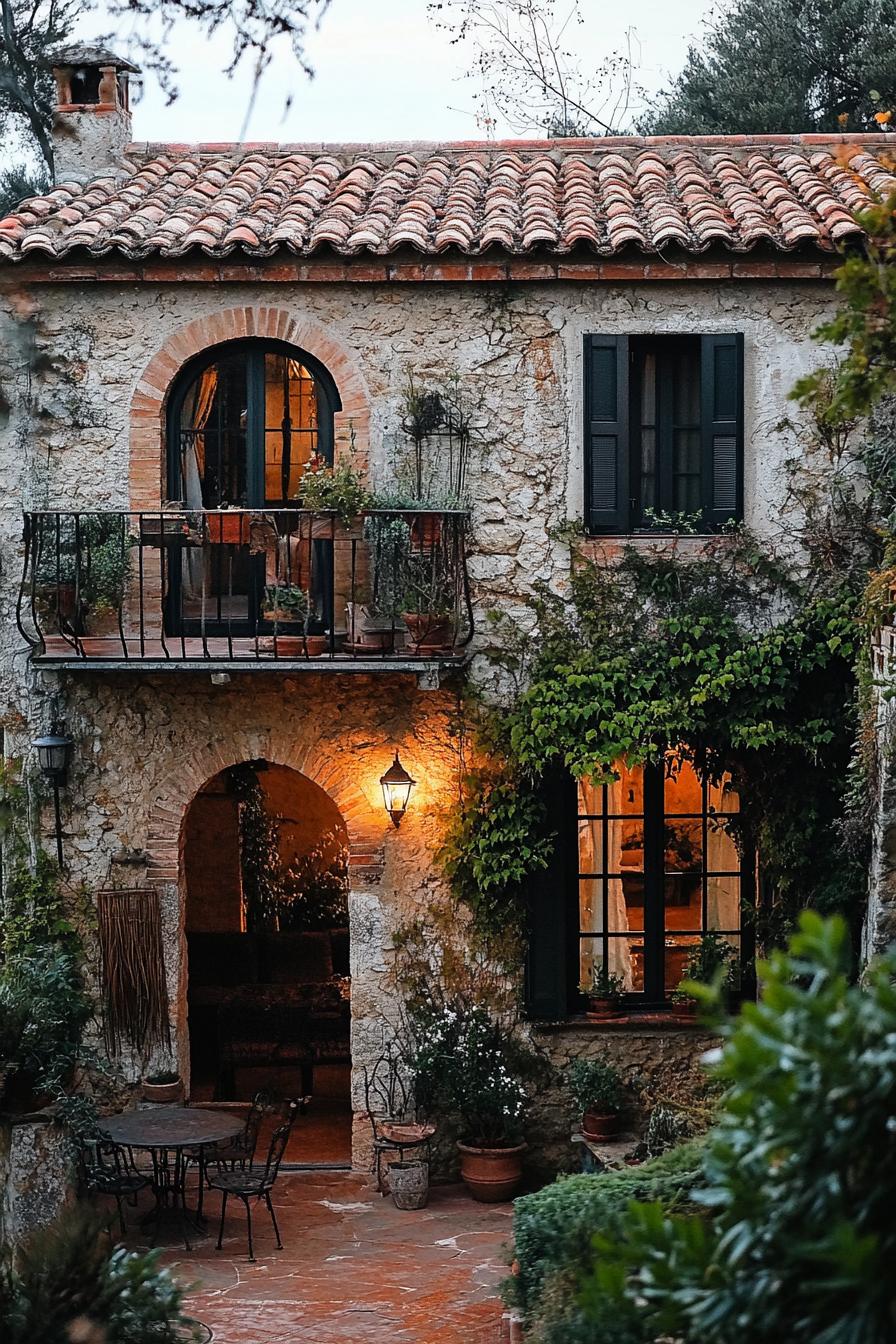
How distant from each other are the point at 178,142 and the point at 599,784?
21.2ft

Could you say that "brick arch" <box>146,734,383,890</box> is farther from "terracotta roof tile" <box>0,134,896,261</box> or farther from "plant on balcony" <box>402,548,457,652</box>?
"terracotta roof tile" <box>0,134,896,261</box>

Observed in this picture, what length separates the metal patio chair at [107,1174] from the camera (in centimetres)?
976

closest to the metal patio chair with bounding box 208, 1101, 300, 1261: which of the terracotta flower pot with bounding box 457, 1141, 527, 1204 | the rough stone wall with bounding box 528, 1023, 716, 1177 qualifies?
the terracotta flower pot with bounding box 457, 1141, 527, 1204

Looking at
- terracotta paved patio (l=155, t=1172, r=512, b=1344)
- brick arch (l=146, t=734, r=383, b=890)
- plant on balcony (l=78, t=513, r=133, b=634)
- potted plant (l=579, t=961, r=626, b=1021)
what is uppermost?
plant on balcony (l=78, t=513, r=133, b=634)

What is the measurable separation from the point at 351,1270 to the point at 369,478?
16.5 feet

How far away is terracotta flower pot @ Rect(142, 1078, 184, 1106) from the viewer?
10.8 metres

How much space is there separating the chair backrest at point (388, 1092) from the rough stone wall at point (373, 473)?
96 millimetres

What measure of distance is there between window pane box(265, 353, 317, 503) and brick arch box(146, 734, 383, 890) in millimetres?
1755

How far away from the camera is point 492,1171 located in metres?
10.5

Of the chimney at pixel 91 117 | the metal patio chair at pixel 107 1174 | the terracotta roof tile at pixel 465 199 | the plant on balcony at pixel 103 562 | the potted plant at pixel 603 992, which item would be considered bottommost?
the metal patio chair at pixel 107 1174

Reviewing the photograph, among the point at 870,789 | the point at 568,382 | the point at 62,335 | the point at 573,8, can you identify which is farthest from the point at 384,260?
the point at 573,8

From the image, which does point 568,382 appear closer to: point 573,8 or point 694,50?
point 573,8

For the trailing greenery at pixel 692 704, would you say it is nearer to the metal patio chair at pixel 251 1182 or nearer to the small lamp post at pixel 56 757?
the metal patio chair at pixel 251 1182

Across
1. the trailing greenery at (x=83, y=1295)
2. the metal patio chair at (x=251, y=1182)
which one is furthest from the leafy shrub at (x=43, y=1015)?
the trailing greenery at (x=83, y=1295)
